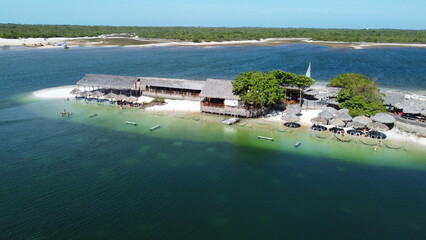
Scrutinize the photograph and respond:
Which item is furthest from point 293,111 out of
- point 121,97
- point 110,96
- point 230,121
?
point 110,96

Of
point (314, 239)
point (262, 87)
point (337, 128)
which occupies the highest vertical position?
point (262, 87)

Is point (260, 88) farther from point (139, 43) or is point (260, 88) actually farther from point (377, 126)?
point (139, 43)

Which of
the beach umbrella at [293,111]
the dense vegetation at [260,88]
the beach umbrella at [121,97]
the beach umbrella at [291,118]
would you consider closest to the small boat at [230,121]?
the dense vegetation at [260,88]

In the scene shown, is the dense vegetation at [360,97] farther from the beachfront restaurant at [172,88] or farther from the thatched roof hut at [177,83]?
the beachfront restaurant at [172,88]

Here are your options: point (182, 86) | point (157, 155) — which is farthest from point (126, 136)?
point (182, 86)

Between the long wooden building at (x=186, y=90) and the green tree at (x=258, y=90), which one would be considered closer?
the green tree at (x=258, y=90)

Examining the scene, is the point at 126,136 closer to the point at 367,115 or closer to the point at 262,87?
the point at 262,87
